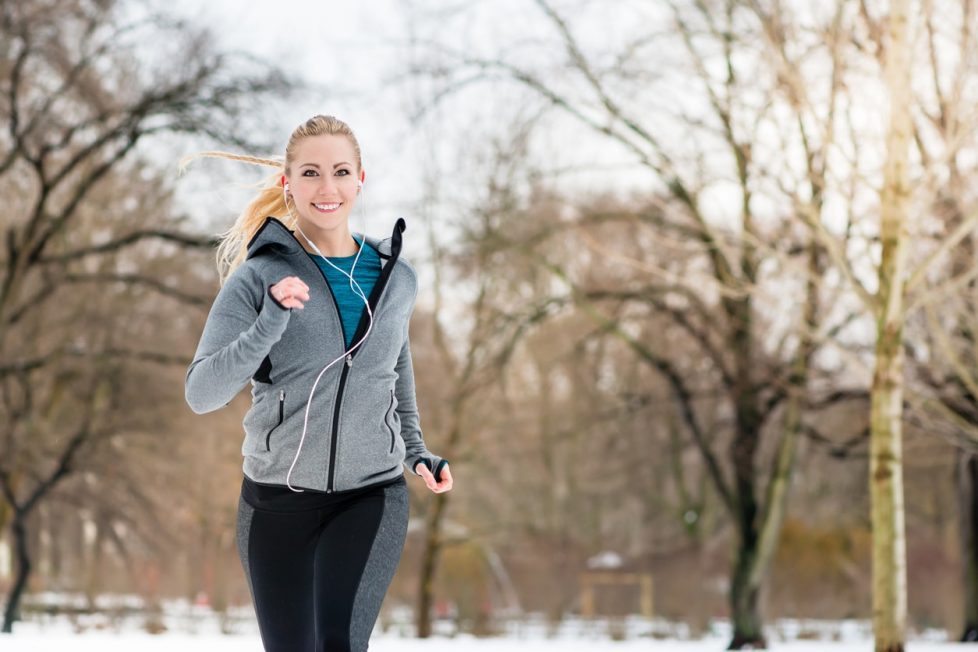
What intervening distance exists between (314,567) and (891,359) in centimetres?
749

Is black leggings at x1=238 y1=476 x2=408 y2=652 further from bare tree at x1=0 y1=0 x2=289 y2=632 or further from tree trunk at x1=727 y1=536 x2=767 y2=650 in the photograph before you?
tree trunk at x1=727 y1=536 x2=767 y2=650

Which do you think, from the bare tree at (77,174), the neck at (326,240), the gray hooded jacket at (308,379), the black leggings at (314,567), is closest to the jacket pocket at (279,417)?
the gray hooded jacket at (308,379)

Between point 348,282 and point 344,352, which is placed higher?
point 348,282

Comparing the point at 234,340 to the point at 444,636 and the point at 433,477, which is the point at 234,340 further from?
the point at 444,636

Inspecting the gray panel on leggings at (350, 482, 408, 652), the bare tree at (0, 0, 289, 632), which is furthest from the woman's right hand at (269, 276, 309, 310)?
the bare tree at (0, 0, 289, 632)

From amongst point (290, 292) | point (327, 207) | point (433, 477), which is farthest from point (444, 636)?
point (290, 292)

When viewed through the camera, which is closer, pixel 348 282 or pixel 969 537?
pixel 348 282

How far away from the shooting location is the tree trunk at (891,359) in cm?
929

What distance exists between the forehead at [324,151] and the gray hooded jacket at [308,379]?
17 centimetres

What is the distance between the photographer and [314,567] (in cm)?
301

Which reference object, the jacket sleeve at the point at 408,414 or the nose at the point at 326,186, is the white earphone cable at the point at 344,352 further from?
the jacket sleeve at the point at 408,414

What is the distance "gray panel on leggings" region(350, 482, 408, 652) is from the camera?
3.02m

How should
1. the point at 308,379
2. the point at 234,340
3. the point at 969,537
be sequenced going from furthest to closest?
the point at 969,537, the point at 308,379, the point at 234,340

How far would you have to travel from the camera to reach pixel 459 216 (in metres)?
20.8
